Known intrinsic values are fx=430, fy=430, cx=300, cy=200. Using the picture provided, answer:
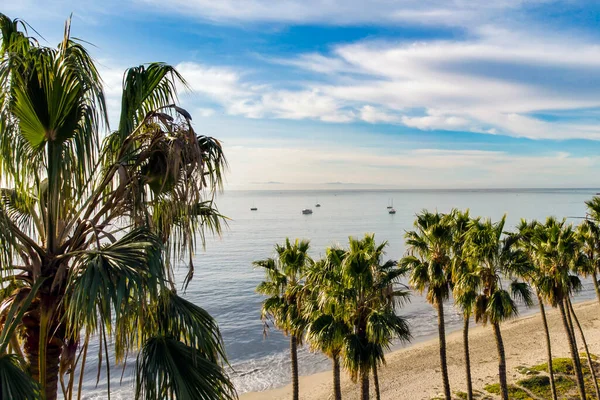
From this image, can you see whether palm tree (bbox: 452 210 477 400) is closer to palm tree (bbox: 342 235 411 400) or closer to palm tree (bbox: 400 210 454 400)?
palm tree (bbox: 400 210 454 400)

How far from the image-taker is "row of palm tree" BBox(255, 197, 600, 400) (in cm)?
1284

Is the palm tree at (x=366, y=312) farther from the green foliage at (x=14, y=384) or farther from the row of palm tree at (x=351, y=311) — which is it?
the green foliage at (x=14, y=384)

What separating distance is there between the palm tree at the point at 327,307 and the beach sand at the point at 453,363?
12.1 metres

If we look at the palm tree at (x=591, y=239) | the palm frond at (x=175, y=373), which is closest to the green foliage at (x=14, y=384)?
the palm frond at (x=175, y=373)

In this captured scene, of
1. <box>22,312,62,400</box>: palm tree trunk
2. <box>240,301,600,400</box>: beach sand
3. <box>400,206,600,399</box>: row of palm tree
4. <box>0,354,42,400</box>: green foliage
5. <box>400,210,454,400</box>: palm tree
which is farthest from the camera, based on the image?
<box>240,301,600,400</box>: beach sand

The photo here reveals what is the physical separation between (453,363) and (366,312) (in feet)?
61.2

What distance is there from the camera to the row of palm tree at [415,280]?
42.1ft

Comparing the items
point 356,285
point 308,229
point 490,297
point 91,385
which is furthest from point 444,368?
point 308,229

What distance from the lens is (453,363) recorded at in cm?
2856

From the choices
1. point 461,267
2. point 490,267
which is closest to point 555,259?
point 490,267

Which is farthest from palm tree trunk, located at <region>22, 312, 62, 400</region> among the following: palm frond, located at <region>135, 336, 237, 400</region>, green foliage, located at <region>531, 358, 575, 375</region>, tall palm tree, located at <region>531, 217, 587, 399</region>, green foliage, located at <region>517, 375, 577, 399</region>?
green foliage, located at <region>531, 358, 575, 375</region>

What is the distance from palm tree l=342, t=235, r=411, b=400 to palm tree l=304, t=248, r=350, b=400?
0.25 m

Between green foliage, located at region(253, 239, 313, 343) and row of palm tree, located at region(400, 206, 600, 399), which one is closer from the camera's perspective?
green foliage, located at region(253, 239, 313, 343)

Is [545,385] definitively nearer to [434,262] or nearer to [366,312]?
[434,262]
